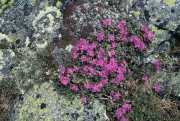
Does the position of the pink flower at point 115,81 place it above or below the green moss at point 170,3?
below

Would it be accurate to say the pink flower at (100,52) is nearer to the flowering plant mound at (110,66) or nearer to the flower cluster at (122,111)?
the flowering plant mound at (110,66)

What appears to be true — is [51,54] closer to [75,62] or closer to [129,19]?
[75,62]

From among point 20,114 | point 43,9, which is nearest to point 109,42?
point 43,9

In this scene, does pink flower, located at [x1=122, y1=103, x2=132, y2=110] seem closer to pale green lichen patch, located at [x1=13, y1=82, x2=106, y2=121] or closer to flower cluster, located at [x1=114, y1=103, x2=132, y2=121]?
flower cluster, located at [x1=114, y1=103, x2=132, y2=121]

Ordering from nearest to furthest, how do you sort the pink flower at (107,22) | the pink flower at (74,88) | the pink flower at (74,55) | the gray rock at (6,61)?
1. the pink flower at (74,88)
2. the pink flower at (74,55)
3. the gray rock at (6,61)
4. the pink flower at (107,22)

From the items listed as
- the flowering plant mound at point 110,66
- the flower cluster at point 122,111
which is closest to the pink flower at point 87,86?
the flowering plant mound at point 110,66

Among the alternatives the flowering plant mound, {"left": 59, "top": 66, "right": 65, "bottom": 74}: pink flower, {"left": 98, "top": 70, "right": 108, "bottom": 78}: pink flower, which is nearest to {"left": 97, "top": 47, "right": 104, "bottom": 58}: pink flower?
the flowering plant mound

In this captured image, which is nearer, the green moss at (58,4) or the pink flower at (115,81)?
the pink flower at (115,81)
